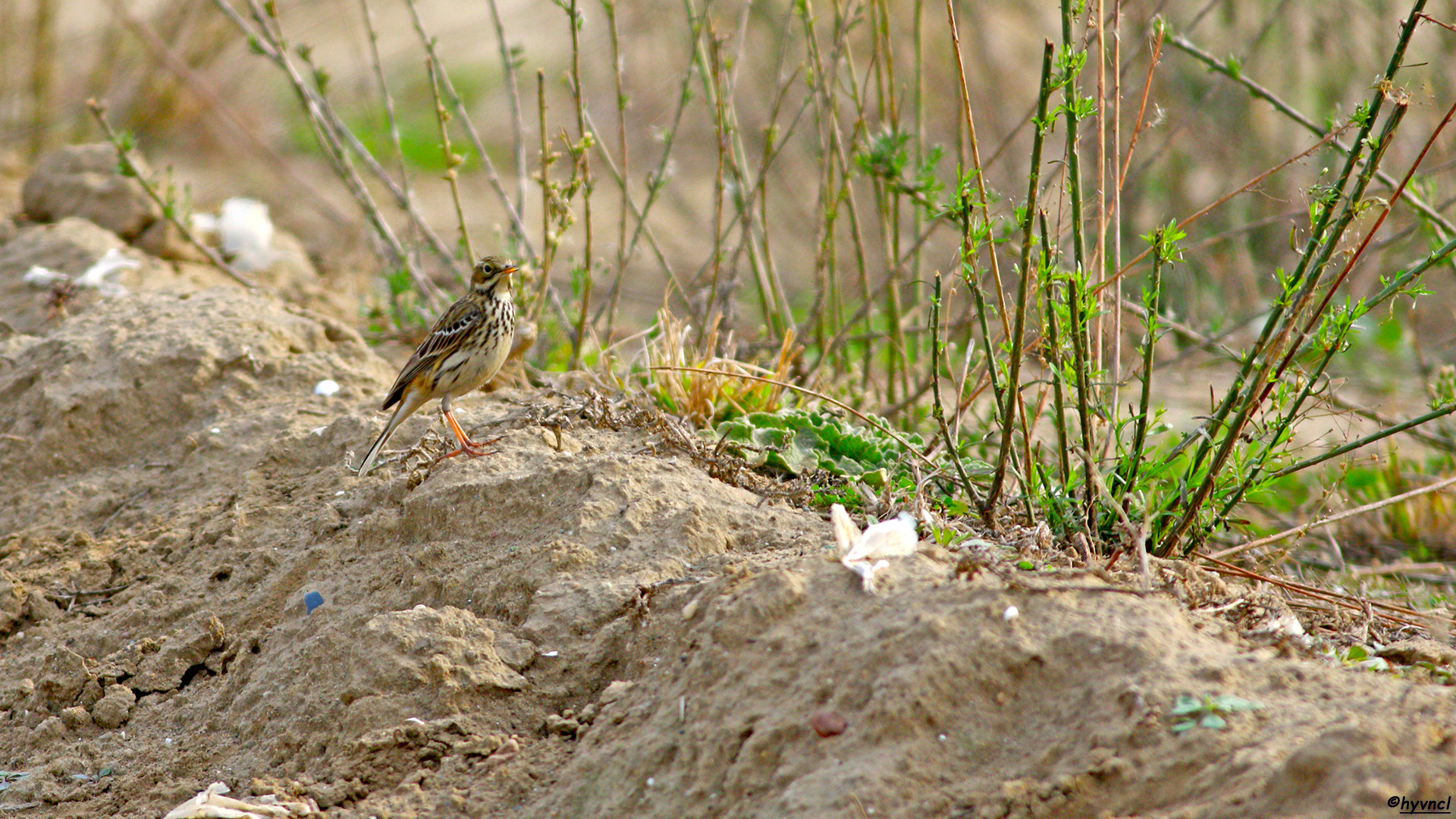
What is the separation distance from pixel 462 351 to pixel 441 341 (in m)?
0.16

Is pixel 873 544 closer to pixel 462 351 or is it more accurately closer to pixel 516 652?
pixel 516 652

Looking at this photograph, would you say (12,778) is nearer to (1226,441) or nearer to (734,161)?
(1226,441)

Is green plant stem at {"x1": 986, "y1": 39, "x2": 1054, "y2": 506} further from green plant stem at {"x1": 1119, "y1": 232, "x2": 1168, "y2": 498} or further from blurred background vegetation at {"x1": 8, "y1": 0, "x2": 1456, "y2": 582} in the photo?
green plant stem at {"x1": 1119, "y1": 232, "x2": 1168, "y2": 498}

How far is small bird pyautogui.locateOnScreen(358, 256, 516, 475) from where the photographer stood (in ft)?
14.2

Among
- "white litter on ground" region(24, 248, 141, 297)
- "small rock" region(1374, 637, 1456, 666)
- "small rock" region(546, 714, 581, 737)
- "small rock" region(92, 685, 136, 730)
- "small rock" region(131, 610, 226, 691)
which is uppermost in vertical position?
"small rock" region(1374, 637, 1456, 666)

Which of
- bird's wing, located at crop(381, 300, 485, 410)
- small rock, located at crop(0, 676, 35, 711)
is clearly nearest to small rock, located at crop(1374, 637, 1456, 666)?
bird's wing, located at crop(381, 300, 485, 410)

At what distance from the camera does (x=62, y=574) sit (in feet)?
13.0

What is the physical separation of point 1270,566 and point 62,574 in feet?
12.7

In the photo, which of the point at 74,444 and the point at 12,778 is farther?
the point at 74,444

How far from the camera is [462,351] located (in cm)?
456

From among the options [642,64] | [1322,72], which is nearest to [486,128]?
[642,64]

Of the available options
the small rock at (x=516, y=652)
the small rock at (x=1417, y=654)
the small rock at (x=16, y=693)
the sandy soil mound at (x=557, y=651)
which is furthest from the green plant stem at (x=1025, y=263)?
the small rock at (x=16, y=693)

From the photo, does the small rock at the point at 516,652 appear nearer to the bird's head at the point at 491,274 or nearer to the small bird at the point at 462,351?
the small bird at the point at 462,351

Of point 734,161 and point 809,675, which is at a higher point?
point 734,161
